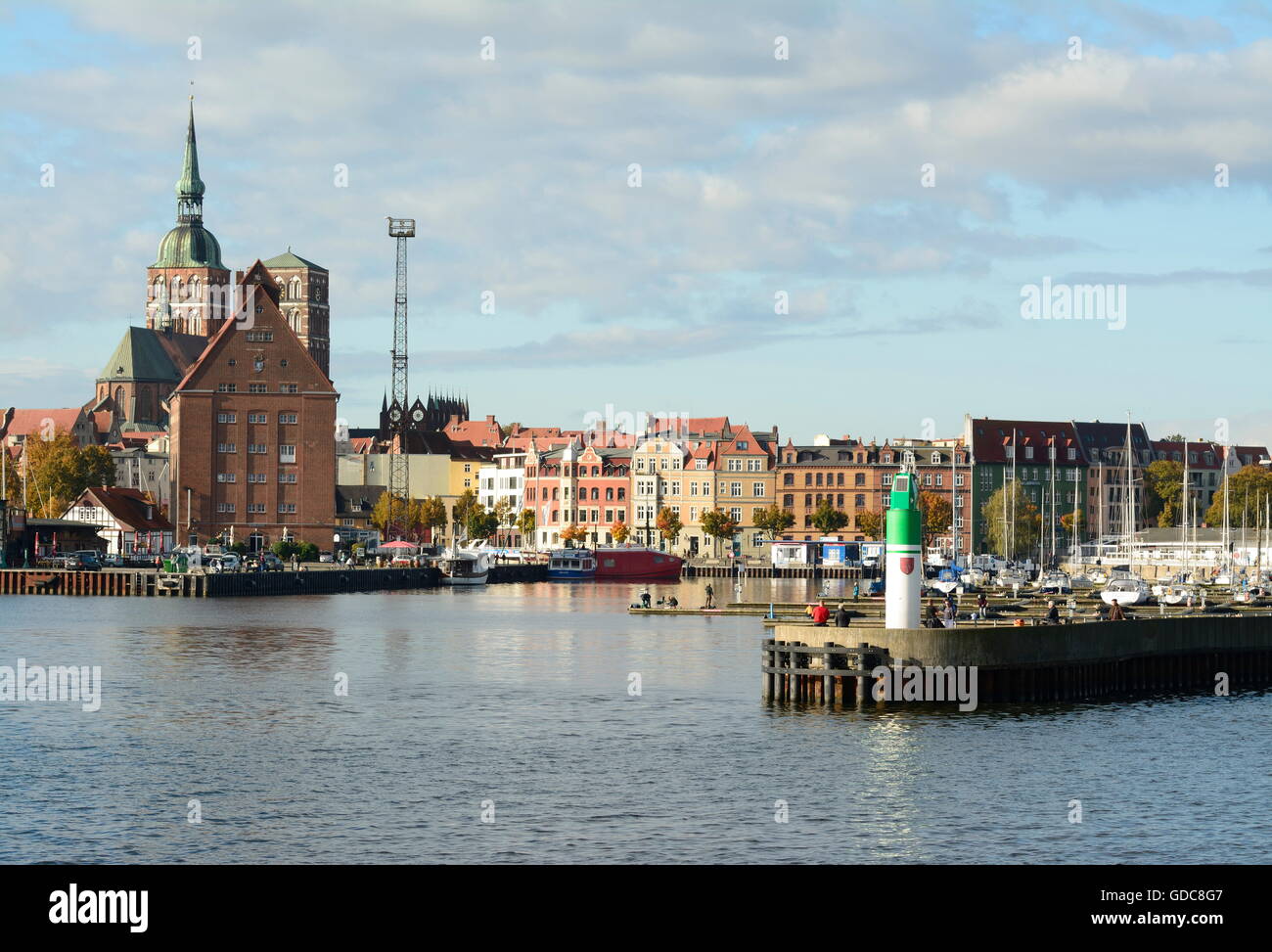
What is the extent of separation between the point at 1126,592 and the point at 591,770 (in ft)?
229

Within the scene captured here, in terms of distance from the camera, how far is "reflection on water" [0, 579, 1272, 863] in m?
39.4

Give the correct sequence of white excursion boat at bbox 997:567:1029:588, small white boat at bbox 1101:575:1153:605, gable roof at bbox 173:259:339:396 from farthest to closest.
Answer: gable roof at bbox 173:259:339:396 < white excursion boat at bbox 997:567:1029:588 < small white boat at bbox 1101:575:1153:605

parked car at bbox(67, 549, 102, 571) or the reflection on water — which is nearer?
the reflection on water

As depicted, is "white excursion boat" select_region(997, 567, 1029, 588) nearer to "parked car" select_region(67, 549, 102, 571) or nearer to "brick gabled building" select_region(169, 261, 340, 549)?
"brick gabled building" select_region(169, 261, 340, 549)

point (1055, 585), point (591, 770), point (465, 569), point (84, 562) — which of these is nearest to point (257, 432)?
point (465, 569)

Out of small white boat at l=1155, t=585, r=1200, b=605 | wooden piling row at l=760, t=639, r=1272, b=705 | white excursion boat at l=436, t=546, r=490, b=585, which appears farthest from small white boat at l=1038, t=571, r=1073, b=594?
wooden piling row at l=760, t=639, r=1272, b=705

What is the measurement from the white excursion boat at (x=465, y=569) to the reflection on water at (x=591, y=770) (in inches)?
3997

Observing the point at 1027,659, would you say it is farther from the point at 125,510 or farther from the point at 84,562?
the point at 125,510

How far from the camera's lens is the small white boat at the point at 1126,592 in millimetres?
107250

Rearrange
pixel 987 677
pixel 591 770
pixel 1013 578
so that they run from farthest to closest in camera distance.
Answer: pixel 1013 578, pixel 987 677, pixel 591 770

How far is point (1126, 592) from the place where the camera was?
111 m

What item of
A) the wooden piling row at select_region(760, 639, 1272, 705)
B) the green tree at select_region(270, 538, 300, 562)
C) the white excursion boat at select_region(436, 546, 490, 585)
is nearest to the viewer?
the wooden piling row at select_region(760, 639, 1272, 705)

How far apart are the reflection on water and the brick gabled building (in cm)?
10806
